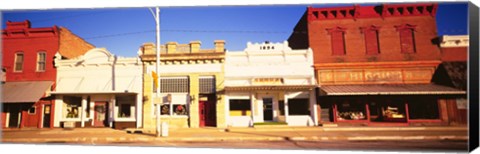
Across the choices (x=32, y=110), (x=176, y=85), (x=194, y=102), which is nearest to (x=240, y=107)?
(x=194, y=102)

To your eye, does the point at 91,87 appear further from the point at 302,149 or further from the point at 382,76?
the point at 382,76

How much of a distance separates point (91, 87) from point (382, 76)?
18.5m

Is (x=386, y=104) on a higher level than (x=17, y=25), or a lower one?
lower

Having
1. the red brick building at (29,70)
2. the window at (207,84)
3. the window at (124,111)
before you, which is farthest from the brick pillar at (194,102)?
the red brick building at (29,70)

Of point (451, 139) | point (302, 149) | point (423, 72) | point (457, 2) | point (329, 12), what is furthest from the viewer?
point (329, 12)

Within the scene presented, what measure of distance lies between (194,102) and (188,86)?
3.77ft

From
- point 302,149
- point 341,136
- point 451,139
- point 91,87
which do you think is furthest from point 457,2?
point 91,87

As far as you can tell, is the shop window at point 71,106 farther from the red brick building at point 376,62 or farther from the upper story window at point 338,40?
the upper story window at point 338,40

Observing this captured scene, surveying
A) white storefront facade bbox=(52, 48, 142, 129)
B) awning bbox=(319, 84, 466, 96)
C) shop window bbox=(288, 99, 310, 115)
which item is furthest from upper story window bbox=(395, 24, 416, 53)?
white storefront facade bbox=(52, 48, 142, 129)

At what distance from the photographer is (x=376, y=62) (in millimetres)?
17297

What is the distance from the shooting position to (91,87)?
18.5 meters

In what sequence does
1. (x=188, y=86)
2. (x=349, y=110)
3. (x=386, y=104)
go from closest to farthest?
1. (x=386, y=104)
2. (x=349, y=110)
3. (x=188, y=86)

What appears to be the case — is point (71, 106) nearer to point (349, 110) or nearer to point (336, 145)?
point (336, 145)

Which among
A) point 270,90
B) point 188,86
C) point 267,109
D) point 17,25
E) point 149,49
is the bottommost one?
point 267,109
